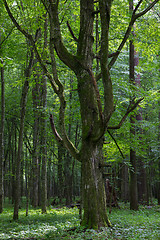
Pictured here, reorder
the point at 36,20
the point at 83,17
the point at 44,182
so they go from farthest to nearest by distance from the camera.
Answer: the point at 44,182 → the point at 36,20 → the point at 83,17

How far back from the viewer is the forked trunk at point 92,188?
5453mm

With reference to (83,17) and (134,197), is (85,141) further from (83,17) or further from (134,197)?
(134,197)

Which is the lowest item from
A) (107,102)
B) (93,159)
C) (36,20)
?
(93,159)

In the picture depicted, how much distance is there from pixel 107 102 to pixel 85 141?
1.15 metres

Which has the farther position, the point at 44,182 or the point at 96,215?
the point at 44,182

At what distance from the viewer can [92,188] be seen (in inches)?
218

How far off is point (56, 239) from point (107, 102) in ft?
10.5

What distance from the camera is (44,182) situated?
11.1 meters

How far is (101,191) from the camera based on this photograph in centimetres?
568

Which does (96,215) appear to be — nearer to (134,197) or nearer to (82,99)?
(82,99)

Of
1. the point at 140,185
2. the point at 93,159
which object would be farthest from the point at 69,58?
the point at 140,185

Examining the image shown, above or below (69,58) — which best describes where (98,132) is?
below

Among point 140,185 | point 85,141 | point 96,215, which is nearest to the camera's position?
point 96,215

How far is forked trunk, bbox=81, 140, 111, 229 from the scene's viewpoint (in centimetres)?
545
